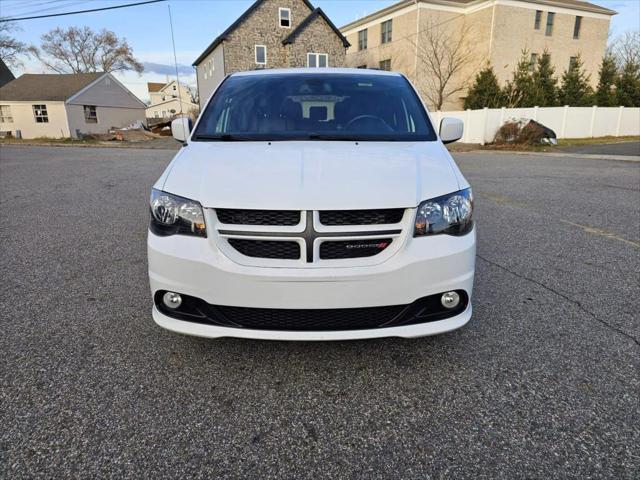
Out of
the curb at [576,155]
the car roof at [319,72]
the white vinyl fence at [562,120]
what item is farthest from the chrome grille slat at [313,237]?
the white vinyl fence at [562,120]

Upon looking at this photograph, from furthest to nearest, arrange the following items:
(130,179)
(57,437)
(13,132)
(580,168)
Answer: (13,132) → (580,168) → (130,179) → (57,437)

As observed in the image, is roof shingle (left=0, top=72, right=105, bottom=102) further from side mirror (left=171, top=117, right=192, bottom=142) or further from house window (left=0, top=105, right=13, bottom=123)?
side mirror (left=171, top=117, right=192, bottom=142)

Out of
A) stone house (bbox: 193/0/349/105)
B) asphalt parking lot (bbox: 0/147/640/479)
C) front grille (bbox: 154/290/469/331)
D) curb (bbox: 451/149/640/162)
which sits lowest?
curb (bbox: 451/149/640/162)

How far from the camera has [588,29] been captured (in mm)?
37250

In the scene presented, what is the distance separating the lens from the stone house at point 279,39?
1232 inches

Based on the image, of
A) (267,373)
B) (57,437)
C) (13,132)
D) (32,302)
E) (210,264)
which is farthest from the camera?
(13,132)

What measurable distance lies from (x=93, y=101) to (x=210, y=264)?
42625mm

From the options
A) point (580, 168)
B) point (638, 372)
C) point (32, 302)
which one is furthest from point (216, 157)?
point (580, 168)

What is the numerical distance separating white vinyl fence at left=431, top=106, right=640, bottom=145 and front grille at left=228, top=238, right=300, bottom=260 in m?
23.3

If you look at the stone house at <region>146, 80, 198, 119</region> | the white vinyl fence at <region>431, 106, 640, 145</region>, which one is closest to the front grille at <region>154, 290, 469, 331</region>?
the white vinyl fence at <region>431, 106, 640, 145</region>

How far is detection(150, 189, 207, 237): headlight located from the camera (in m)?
2.32

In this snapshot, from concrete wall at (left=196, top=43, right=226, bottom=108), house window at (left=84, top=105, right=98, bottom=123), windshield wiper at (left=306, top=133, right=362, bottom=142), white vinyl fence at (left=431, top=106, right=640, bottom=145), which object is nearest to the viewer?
windshield wiper at (left=306, top=133, right=362, bottom=142)

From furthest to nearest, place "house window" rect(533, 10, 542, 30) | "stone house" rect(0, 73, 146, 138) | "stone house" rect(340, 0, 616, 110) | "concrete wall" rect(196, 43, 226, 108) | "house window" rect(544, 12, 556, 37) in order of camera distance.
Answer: "stone house" rect(0, 73, 146, 138), "house window" rect(544, 12, 556, 37), "house window" rect(533, 10, 542, 30), "stone house" rect(340, 0, 616, 110), "concrete wall" rect(196, 43, 226, 108)

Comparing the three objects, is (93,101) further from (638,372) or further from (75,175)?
(638,372)
